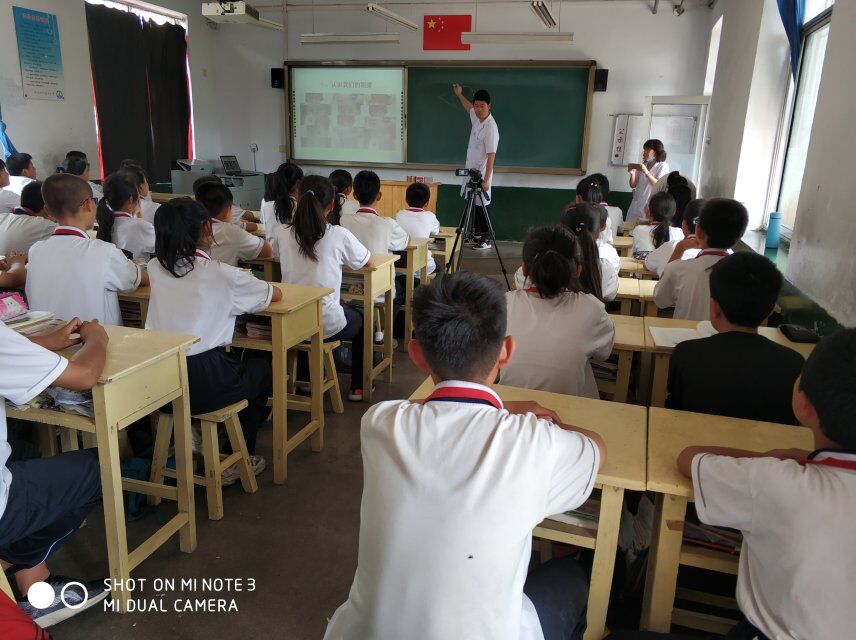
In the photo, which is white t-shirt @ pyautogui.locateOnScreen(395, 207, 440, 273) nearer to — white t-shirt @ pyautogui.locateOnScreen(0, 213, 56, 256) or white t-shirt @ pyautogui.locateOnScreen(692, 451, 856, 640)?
white t-shirt @ pyautogui.locateOnScreen(0, 213, 56, 256)

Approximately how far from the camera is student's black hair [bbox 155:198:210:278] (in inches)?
82.4

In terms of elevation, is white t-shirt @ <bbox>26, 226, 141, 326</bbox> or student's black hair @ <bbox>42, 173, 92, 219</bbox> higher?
student's black hair @ <bbox>42, 173, 92, 219</bbox>

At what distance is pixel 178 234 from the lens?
2.10m

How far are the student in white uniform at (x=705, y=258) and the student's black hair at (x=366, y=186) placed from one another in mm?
1821

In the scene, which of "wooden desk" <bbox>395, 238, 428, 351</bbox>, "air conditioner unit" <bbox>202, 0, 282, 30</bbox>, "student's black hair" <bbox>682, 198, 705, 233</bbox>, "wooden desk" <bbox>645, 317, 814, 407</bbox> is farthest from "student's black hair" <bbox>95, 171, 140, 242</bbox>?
"air conditioner unit" <bbox>202, 0, 282, 30</bbox>

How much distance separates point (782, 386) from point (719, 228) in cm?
117

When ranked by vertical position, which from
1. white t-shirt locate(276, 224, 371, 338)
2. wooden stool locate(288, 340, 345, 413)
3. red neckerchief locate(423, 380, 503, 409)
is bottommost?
wooden stool locate(288, 340, 345, 413)

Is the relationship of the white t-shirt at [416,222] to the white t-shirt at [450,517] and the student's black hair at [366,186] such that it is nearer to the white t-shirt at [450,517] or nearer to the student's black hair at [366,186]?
the student's black hair at [366,186]

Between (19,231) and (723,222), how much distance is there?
10.9ft

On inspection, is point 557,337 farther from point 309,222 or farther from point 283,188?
point 283,188

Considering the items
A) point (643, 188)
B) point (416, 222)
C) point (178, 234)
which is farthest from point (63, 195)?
point (643, 188)

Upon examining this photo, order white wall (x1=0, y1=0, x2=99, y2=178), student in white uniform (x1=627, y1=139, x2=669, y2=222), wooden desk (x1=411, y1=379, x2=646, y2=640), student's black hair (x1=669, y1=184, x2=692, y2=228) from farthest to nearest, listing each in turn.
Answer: student in white uniform (x1=627, y1=139, x2=669, y2=222) < white wall (x1=0, y1=0, x2=99, y2=178) < student's black hair (x1=669, y1=184, x2=692, y2=228) < wooden desk (x1=411, y1=379, x2=646, y2=640)

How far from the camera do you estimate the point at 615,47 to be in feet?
23.9

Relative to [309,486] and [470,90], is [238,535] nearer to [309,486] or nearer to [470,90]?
[309,486]
